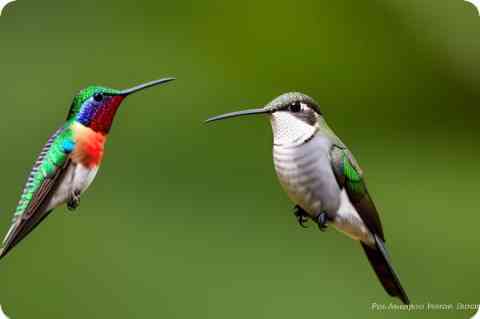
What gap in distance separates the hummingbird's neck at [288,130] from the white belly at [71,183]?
508mm

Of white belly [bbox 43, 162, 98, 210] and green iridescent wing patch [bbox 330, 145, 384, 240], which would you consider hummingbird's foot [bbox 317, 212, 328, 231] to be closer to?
green iridescent wing patch [bbox 330, 145, 384, 240]

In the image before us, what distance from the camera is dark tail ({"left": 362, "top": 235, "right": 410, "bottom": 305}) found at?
1.95m

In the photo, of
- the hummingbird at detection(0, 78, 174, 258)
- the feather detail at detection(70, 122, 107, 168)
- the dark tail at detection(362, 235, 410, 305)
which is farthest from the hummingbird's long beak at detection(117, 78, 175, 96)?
the dark tail at detection(362, 235, 410, 305)

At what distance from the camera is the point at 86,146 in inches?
69.7

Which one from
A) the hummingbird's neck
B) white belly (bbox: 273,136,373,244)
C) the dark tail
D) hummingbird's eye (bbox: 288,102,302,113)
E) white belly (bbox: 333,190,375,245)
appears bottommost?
the dark tail

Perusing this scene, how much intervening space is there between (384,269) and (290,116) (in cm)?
57

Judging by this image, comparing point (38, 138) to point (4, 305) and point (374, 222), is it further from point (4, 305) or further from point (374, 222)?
point (374, 222)

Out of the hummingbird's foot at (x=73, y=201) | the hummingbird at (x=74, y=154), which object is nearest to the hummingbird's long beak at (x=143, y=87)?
the hummingbird at (x=74, y=154)

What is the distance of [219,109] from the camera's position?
2648 millimetres

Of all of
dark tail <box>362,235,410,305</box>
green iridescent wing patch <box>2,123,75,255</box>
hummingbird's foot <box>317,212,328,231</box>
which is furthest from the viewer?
dark tail <box>362,235,410,305</box>

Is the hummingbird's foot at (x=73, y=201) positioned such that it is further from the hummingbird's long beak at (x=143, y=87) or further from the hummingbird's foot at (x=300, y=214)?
the hummingbird's foot at (x=300, y=214)

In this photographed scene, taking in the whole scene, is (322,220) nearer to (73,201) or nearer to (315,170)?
(315,170)

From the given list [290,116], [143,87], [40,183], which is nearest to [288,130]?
[290,116]

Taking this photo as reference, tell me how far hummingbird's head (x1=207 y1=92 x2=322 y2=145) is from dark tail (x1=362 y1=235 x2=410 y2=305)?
40 centimetres
